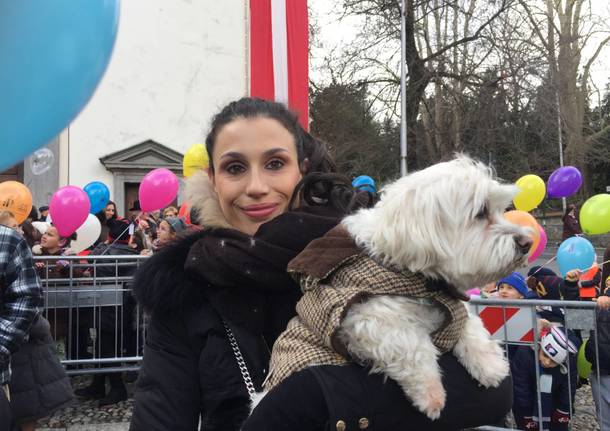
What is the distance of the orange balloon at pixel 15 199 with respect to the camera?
555 cm

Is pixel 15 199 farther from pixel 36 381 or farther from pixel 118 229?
pixel 36 381

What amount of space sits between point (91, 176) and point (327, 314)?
55.0ft

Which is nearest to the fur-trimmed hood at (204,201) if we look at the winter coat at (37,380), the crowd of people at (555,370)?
the winter coat at (37,380)

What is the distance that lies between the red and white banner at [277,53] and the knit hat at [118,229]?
15.6 feet

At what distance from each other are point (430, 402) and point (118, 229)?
7607 mm

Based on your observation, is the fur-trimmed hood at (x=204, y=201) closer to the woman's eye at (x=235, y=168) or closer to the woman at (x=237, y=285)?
the woman at (x=237, y=285)

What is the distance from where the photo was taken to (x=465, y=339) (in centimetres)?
148

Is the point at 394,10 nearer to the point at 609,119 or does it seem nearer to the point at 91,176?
the point at 91,176

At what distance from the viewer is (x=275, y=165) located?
156cm

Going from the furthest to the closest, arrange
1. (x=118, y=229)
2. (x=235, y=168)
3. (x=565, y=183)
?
(x=565, y=183)
(x=118, y=229)
(x=235, y=168)

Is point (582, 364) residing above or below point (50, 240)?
below

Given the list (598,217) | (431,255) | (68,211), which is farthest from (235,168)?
(598,217)

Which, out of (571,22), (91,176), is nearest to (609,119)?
(571,22)

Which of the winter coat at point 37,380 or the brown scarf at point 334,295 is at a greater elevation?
the brown scarf at point 334,295
